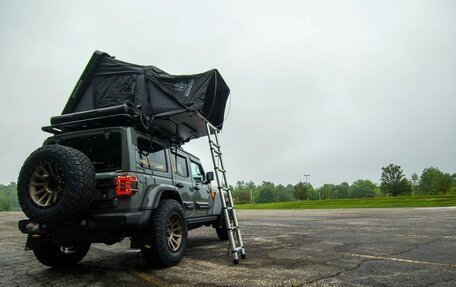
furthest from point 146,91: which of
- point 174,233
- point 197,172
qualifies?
point 197,172

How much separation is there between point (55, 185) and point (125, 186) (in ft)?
2.83

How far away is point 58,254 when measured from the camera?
5156mm

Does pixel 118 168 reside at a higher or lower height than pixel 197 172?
lower

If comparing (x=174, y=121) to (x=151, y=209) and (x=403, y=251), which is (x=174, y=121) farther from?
(x=403, y=251)

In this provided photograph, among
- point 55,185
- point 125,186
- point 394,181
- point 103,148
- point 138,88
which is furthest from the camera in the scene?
point 394,181

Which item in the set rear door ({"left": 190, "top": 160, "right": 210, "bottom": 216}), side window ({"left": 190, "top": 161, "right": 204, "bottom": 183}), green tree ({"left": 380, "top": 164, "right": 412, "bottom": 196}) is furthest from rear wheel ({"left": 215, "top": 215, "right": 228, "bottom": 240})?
green tree ({"left": 380, "top": 164, "right": 412, "bottom": 196})

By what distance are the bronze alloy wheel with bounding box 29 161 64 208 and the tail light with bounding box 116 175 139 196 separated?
0.68 m

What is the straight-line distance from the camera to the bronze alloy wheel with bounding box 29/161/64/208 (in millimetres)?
4199

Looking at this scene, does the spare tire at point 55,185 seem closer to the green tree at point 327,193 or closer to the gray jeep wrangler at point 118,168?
the gray jeep wrangler at point 118,168

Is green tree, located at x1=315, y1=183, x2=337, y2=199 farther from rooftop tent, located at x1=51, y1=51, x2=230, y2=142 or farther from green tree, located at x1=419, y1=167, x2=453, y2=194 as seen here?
rooftop tent, located at x1=51, y1=51, x2=230, y2=142

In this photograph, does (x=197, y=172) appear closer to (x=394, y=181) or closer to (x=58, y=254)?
(x=58, y=254)

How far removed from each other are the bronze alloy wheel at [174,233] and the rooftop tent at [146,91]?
1.59 metres

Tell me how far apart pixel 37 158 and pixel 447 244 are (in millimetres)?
7292

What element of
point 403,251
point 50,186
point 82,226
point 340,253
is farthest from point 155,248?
point 403,251
